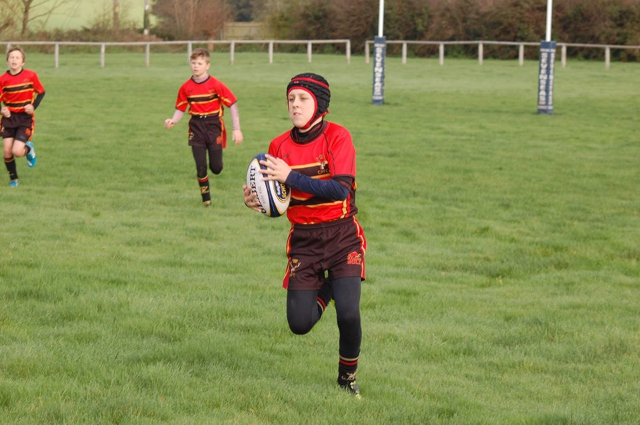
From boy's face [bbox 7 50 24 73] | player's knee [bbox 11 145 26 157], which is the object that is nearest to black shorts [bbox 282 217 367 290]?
boy's face [bbox 7 50 24 73]

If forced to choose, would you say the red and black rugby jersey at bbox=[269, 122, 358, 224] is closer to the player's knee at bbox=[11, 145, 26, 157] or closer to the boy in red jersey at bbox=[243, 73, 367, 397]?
the boy in red jersey at bbox=[243, 73, 367, 397]

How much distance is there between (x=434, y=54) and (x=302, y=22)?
10715 millimetres

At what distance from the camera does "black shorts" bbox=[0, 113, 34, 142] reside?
14.3 m

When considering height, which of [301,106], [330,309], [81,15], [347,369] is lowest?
[330,309]

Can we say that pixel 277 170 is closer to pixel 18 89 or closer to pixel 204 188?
pixel 204 188

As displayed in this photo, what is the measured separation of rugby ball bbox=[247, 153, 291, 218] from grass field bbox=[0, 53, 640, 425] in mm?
1091

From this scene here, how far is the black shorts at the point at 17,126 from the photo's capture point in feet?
46.8

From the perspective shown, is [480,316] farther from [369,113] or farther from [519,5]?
[519,5]

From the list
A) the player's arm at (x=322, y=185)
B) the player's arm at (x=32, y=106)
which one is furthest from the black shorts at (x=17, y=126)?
the player's arm at (x=322, y=185)

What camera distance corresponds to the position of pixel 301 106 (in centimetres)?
577

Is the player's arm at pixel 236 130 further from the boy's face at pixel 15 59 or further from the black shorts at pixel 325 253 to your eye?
the black shorts at pixel 325 253

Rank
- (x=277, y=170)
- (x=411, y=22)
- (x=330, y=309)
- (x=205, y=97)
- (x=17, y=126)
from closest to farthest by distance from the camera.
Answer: (x=277, y=170) → (x=330, y=309) → (x=205, y=97) → (x=17, y=126) → (x=411, y=22)

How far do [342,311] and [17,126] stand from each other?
32.2 ft

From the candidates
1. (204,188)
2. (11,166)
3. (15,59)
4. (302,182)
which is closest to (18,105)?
(15,59)
